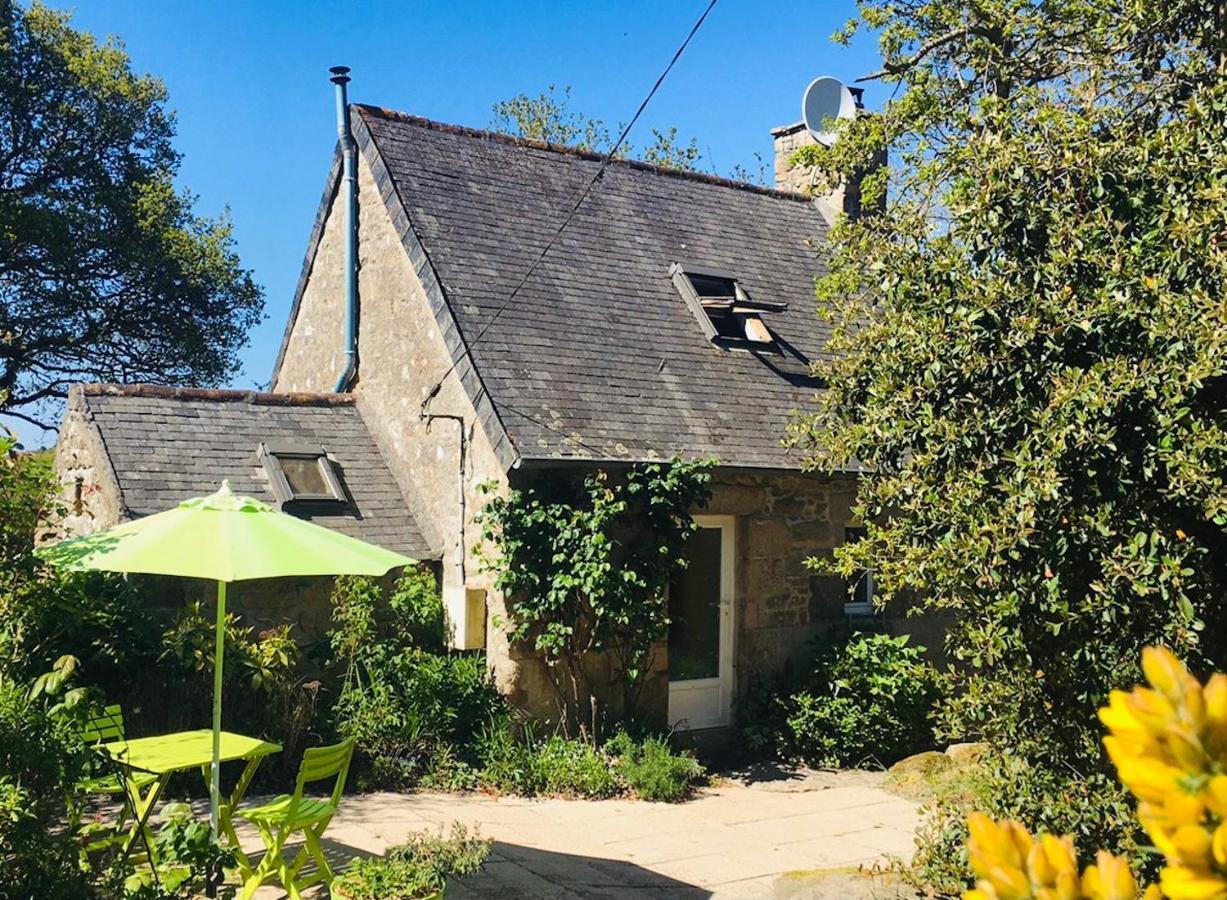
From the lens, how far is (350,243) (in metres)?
13.2

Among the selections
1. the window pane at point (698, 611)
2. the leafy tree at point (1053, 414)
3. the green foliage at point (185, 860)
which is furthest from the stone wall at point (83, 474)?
the leafy tree at point (1053, 414)

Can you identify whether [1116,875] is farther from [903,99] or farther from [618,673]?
[903,99]

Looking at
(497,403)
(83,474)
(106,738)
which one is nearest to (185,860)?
(106,738)

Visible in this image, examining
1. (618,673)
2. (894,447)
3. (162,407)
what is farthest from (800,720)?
(162,407)

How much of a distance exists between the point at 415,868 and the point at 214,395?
7076 mm

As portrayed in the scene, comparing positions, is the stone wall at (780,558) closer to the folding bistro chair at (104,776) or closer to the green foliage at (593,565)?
the green foliage at (593,565)

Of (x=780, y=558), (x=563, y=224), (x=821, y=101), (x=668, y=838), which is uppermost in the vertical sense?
(x=821, y=101)

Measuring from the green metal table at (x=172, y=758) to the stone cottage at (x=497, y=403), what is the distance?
11.7 feet

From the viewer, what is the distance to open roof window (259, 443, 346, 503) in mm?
11180

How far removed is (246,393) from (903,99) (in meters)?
7.36

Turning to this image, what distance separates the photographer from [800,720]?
11.2 metres

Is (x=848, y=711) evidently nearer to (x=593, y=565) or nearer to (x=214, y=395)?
(x=593, y=565)

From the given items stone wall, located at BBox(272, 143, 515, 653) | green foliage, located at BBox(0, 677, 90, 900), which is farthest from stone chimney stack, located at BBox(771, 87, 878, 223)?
green foliage, located at BBox(0, 677, 90, 900)

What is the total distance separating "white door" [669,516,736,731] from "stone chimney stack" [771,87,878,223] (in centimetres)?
703
